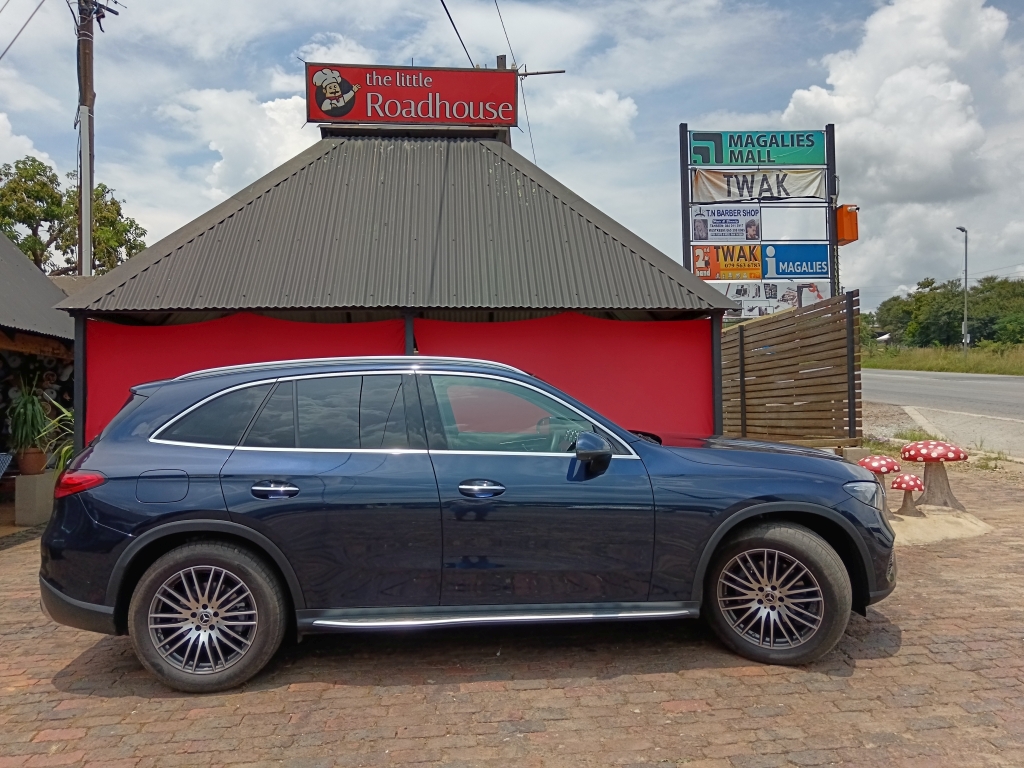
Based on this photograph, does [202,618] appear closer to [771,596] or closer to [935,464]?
[771,596]

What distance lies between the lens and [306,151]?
10.3 metres

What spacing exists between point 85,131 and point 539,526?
14.8 meters

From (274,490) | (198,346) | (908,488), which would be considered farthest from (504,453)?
(198,346)

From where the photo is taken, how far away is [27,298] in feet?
33.4

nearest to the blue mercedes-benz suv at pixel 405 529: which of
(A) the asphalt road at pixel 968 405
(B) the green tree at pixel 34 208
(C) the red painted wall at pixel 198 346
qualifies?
(C) the red painted wall at pixel 198 346

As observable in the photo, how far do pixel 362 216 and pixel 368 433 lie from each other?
592cm

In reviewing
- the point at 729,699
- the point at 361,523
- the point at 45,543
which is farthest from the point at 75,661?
the point at 729,699

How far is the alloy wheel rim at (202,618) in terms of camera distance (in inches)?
151

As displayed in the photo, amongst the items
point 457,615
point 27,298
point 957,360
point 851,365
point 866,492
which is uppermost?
point 27,298

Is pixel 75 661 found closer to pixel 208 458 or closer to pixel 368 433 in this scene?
pixel 208 458

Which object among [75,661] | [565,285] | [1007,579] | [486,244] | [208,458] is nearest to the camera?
[208,458]

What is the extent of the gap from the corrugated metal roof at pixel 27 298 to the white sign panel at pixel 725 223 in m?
11.4

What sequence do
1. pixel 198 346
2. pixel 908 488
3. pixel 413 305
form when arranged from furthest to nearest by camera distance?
pixel 198 346 < pixel 413 305 < pixel 908 488

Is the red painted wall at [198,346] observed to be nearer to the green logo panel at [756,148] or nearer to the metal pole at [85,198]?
the metal pole at [85,198]
